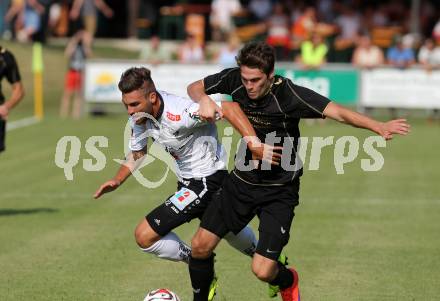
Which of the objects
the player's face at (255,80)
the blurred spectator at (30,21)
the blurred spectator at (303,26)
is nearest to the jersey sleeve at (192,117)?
the player's face at (255,80)

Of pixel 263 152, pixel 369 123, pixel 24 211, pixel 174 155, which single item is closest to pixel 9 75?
pixel 24 211

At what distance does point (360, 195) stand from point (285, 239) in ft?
25.4

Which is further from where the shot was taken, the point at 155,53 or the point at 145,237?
the point at 155,53

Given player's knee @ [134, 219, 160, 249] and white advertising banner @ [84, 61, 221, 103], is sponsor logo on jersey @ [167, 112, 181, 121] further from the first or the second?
white advertising banner @ [84, 61, 221, 103]

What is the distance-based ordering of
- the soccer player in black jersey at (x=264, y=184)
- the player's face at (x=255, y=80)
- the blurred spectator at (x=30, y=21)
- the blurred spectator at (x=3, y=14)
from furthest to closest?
the blurred spectator at (x=3, y=14), the blurred spectator at (x=30, y=21), the soccer player in black jersey at (x=264, y=184), the player's face at (x=255, y=80)

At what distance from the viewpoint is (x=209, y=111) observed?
7.82m

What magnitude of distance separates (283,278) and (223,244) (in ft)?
11.8

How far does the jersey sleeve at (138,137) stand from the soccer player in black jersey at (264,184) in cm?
60

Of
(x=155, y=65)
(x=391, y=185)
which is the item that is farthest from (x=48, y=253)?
(x=155, y=65)

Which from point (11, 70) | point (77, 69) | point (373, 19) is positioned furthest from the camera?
point (373, 19)

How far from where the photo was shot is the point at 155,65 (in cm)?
2625

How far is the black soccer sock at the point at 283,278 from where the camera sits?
8.05 m

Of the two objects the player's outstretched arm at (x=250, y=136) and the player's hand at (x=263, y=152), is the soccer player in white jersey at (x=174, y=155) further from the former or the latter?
the player's hand at (x=263, y=152)

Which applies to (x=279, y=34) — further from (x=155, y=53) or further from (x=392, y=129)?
(x=392, y=129)
